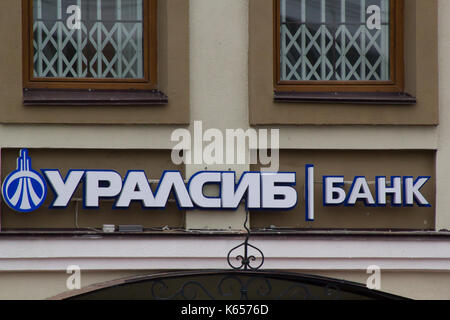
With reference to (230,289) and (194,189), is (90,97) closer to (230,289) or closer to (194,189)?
(194,189)

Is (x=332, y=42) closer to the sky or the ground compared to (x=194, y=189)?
closer to the sky

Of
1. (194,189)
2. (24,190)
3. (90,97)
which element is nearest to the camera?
(24,190)

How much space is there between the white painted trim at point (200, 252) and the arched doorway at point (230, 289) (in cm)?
16

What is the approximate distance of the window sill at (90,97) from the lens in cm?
974

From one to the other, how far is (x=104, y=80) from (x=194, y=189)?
138 cm

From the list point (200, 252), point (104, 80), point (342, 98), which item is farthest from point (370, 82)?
point (104, 80)

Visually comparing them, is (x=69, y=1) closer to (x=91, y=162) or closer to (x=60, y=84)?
(x=60, y=84)

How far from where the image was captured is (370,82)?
1014 cm

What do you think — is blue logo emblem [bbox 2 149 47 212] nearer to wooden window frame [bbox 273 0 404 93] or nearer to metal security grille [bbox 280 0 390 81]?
wooden window frame [bbox 273 0 404 93]

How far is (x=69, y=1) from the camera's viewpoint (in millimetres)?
10023

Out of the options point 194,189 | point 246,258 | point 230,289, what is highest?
point 194,189

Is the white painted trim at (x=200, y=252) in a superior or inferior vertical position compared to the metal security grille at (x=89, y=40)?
inferior

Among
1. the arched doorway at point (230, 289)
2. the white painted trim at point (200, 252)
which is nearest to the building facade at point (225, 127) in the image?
the white painted trim at point (200, 252)

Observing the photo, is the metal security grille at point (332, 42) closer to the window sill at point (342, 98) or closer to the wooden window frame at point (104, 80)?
the window sill at point (342, 98)
